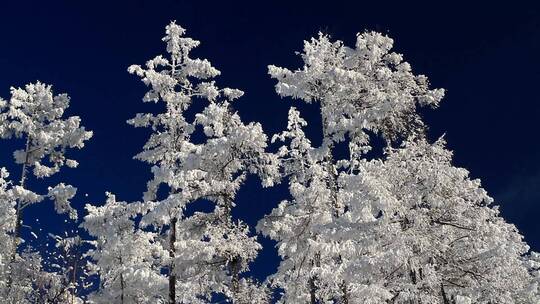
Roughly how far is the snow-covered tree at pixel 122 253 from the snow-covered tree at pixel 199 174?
1.00m

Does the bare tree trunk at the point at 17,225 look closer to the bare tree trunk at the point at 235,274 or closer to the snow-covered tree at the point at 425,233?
the bare tree trunk at the point at 235,274

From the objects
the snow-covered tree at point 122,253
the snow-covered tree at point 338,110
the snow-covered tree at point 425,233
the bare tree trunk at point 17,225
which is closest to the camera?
the snow-covered tree at point 425,233

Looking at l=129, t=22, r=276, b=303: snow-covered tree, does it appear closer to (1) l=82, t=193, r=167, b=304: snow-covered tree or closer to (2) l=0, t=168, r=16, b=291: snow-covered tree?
(1) l=82, t=193, r=167, b=304: snow-covered tree

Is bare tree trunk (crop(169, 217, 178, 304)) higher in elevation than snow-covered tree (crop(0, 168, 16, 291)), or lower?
lower

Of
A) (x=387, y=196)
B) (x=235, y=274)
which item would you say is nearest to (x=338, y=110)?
(x=387, y=196)

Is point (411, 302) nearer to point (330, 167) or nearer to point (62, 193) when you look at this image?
point (330, 167)

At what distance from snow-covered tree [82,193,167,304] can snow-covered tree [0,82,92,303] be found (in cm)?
270

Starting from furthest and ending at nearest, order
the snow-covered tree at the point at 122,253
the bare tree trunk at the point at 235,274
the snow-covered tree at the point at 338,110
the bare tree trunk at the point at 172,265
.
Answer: the snow-covered tree at the point at 122,253 → the bare tree trunk at the point at 172,265 → the bare tree trunk at the point at 235,274 → the snow-covered tree at the point at 338,110

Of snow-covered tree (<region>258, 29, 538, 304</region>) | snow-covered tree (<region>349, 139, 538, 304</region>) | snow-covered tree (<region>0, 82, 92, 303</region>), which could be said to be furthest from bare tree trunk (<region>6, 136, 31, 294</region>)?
snow-covered tree (<region>349, 139, 538, 304</region>)

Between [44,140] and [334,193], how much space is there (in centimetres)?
1621

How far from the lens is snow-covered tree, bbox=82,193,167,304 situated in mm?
22391

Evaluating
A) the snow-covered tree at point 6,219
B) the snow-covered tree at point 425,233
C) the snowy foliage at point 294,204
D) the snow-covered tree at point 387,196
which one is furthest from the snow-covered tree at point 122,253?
the snow-covered tree at point 425,233

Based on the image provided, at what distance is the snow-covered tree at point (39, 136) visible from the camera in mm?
27375

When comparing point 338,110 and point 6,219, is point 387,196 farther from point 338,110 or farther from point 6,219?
point 6,219
